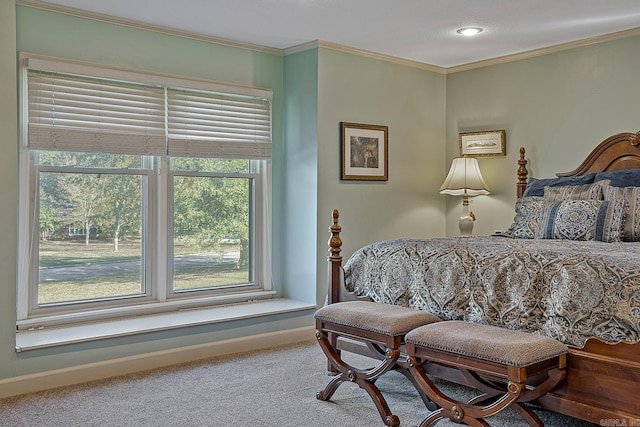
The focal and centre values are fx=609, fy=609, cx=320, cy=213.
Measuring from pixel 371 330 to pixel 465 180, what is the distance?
2.58 metres

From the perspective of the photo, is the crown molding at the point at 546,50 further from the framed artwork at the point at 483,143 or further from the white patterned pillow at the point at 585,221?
the white patterned pillow at the point at 585,221

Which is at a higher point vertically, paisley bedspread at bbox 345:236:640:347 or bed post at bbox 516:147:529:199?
bed post at bbox 516:147:529:199

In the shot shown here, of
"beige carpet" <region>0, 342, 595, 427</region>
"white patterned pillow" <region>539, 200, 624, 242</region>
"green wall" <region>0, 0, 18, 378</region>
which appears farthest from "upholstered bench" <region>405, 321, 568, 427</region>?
"green wall" <region>0, 0, 18, 378</region>

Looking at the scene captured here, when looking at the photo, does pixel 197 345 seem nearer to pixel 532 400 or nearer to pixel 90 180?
pixel 90 180

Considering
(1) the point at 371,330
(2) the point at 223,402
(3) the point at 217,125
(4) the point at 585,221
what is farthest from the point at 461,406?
(3) the point at 217,125

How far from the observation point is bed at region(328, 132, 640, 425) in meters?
2.51

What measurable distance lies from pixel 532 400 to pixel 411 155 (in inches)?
125

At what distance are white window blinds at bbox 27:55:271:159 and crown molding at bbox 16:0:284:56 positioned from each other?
0.34 metres

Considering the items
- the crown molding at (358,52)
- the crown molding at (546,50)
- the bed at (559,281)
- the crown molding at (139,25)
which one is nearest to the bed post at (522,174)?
the bed at (559,281)

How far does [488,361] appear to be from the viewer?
2.53m

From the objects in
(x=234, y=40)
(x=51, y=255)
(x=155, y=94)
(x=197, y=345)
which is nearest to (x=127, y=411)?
Answer: (x=197, y=345)

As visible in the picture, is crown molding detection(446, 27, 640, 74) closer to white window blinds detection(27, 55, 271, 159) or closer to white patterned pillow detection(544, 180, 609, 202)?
white patterned pillow detection(544, 180, 609, 202)

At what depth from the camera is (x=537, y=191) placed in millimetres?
4645

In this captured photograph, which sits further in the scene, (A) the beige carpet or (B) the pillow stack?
(B) the pillow stack
